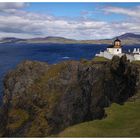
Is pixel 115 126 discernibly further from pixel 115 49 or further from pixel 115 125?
pixel 115 49

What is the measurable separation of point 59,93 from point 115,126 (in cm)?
4124

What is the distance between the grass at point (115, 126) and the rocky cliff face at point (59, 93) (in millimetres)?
22579

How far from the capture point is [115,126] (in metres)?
39.4

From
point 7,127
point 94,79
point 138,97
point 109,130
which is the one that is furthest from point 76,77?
point 109,130

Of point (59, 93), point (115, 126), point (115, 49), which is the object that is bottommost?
point (59, 93)

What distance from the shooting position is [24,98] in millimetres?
81188

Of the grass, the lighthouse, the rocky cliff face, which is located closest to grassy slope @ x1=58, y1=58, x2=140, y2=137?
the grass

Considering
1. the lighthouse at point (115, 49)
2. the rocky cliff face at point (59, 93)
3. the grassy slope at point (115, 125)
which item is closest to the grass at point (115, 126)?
the grassy slope at point (115, 125)

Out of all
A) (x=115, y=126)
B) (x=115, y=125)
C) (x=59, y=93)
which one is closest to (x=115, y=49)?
(x=59, y=93)

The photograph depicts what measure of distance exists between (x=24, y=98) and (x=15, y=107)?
8.12 feet

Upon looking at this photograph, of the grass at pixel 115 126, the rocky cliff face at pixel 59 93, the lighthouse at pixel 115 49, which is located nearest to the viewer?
the grass at pixel 115 126

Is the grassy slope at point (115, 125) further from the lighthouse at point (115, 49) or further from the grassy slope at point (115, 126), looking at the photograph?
the lighthouse at point (115, 49)

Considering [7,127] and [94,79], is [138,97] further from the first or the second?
[7,127]

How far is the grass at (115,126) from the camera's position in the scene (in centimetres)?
3497
